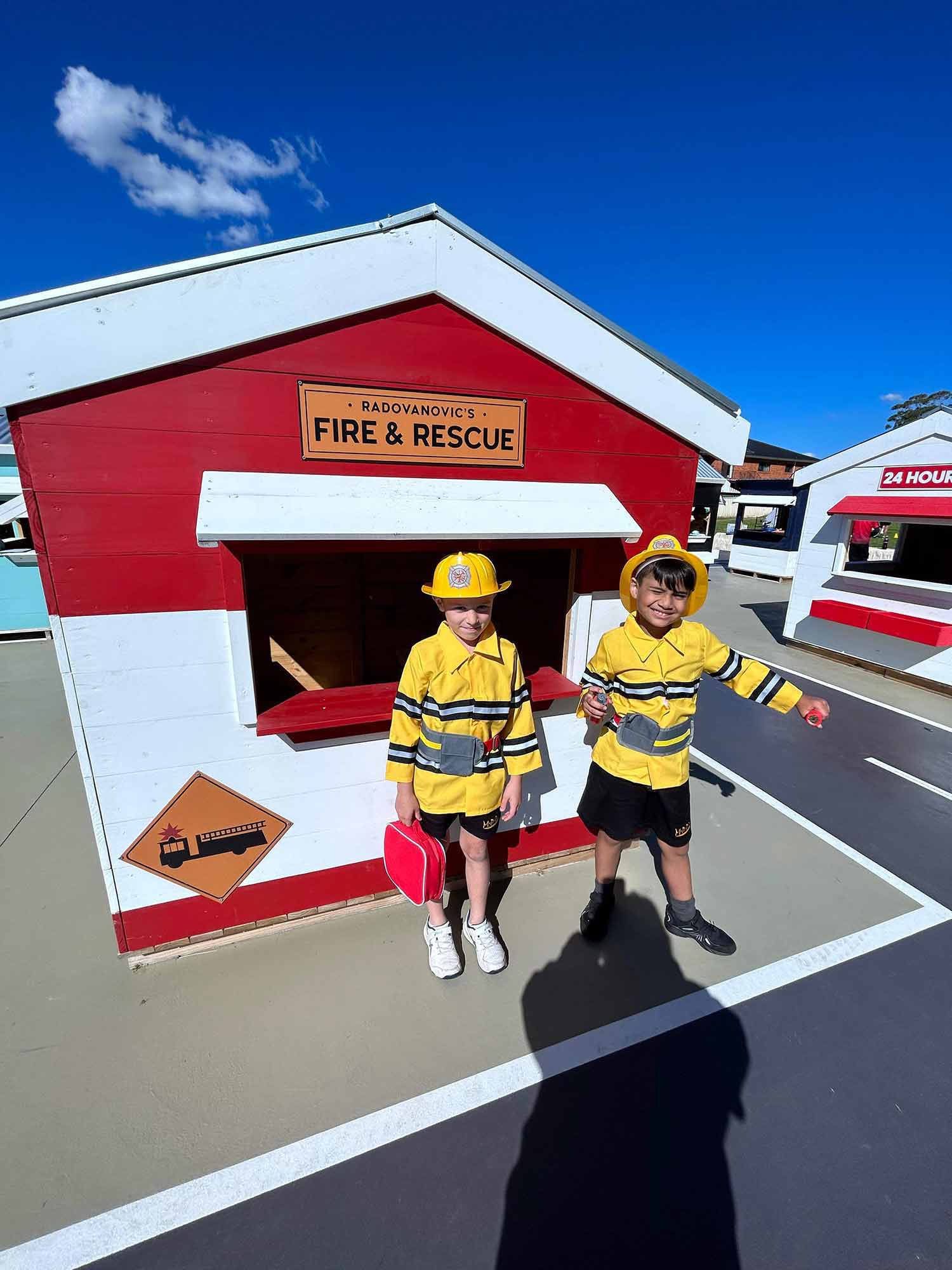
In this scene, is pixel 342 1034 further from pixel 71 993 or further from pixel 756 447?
pixel 756 447

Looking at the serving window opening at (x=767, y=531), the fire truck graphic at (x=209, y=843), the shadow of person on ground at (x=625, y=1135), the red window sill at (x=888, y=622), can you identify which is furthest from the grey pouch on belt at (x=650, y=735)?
the serving window opening at (x=767, y=531)

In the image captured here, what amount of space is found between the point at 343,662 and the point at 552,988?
3453 mm

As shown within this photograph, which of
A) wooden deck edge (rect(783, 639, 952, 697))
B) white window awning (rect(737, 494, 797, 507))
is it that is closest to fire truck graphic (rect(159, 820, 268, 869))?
wooden deck edge (rect(783, 639, 952, 697))

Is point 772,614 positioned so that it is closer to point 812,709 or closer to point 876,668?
point 876,668

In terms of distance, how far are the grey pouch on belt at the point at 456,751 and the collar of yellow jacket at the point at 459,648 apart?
13.4 inches

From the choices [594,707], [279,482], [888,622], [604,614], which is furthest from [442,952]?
[888,622]

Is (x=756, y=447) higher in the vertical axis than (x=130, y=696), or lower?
higher

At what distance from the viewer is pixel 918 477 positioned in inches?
292

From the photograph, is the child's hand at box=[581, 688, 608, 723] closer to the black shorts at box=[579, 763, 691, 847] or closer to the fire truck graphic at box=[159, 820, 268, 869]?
the black shorts at box=[579, 763, 691, 847]

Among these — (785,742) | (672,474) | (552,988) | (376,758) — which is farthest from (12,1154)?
(785,742)

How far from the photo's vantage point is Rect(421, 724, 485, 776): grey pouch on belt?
8.30ft

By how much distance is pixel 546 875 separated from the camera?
11.9 feet

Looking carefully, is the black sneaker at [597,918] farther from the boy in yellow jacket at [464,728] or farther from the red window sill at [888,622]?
the red window sill at [888,622]

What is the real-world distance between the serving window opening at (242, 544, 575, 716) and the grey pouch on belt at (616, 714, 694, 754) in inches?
73.9
